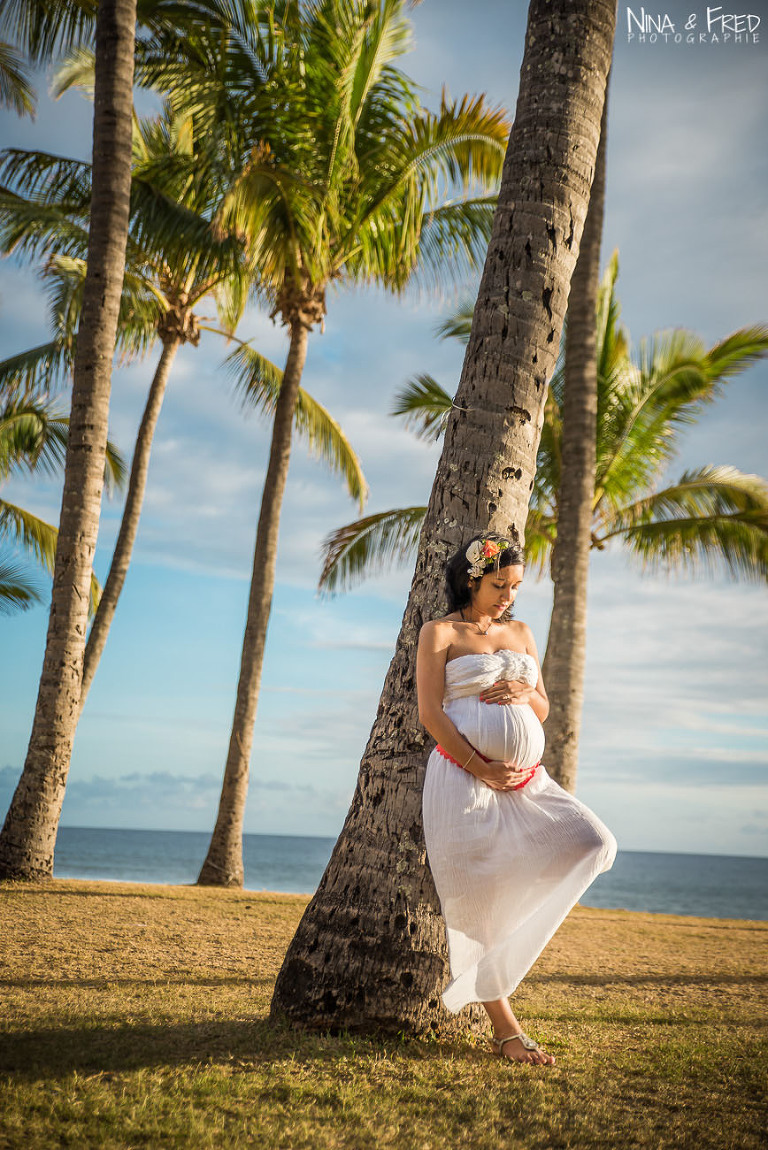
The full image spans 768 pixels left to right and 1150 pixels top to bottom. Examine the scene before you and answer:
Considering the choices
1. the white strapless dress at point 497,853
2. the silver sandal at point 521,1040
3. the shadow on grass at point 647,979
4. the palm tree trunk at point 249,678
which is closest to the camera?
the white strapless dress at point 497,853

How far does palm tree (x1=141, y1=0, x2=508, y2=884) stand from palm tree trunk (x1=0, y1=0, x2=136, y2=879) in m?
1.86

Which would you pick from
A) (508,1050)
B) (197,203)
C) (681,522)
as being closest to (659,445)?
(681,522)

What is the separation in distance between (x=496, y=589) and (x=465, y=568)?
0.62 feet

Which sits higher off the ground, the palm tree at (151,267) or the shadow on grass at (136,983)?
the palm tree at (151,267)

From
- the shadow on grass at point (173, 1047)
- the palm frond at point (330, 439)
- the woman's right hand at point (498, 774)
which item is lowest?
the shadow on grass at point (173, 1047)

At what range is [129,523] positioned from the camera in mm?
13680

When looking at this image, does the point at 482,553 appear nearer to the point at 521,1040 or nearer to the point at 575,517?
the point at 521,1040

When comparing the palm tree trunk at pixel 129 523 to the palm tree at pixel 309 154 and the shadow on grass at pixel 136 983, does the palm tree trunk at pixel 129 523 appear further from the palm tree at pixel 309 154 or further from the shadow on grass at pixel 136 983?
the shadow on grass at pixel 136 983

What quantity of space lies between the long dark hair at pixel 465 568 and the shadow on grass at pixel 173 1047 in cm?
204

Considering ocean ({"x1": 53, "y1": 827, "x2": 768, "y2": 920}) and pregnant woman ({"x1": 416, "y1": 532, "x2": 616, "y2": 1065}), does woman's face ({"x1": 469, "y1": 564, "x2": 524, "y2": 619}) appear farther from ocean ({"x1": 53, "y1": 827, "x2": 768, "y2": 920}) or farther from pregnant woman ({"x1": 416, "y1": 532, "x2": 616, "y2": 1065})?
ocean ({"x1": 53, "y1": 827, "x2": 768, "y2": 920})

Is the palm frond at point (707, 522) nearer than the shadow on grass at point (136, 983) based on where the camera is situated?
No

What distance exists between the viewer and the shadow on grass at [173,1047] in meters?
3.30

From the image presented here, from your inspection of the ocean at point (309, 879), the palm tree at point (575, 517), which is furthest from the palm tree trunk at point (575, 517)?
the ocean at point (309, 879)

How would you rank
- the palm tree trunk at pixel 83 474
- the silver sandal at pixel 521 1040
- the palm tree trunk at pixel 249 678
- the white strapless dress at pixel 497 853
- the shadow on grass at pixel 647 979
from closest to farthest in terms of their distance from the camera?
the white strapless dress at pixel 497 853 < the silver sandal at pixel 521 1040 < the shadow on grass at pixel 647 979 < the palm tree trunk at pixel 83 474 < the palm tree trunk at pixel 249 678
